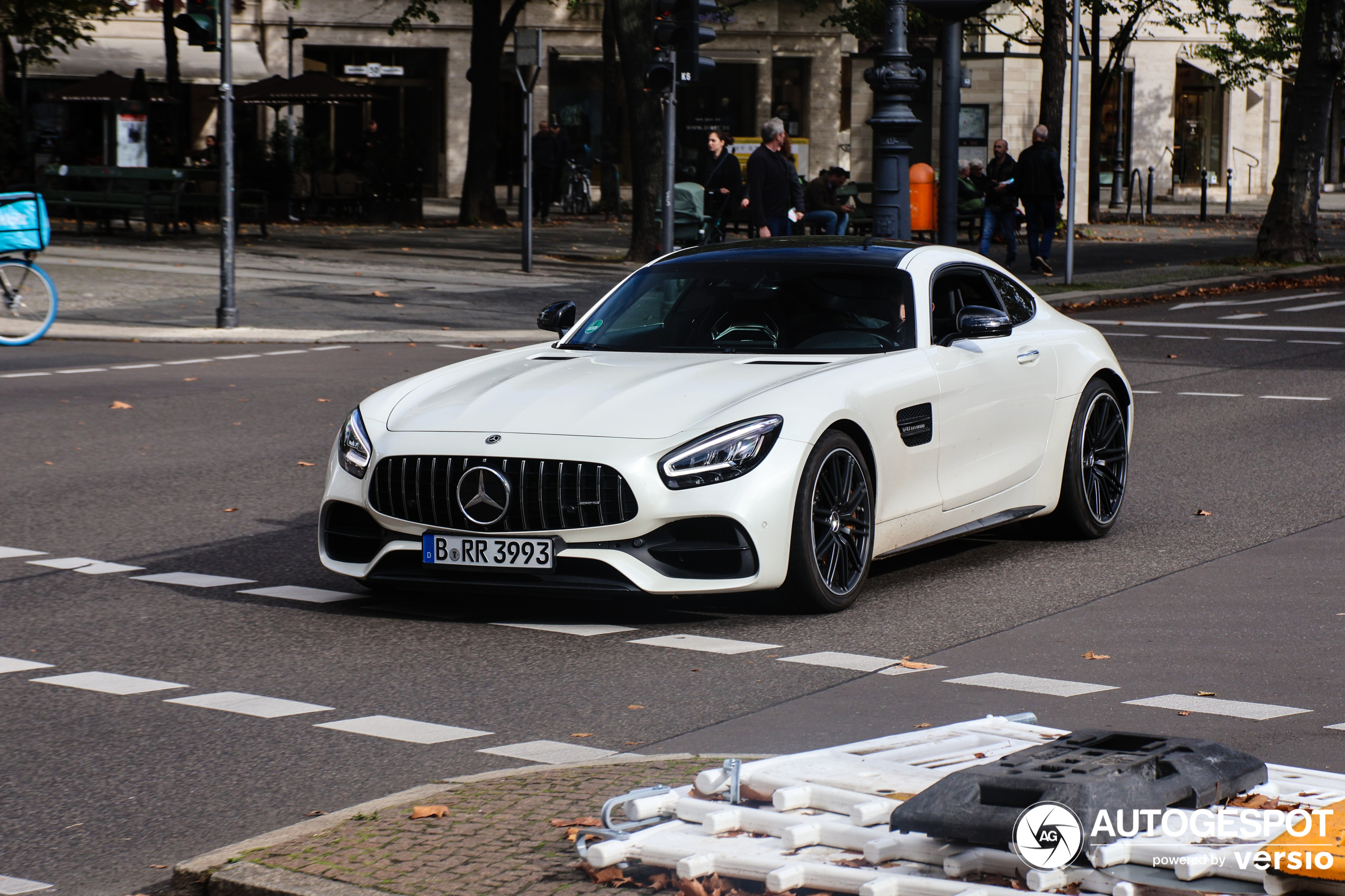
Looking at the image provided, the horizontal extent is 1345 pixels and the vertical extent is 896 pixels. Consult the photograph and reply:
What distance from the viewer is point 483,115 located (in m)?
36.3

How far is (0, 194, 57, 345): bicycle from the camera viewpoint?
57.3 feet

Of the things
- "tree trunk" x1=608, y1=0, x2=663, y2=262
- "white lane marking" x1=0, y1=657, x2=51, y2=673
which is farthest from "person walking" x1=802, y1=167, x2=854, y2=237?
"white lane marking" x1=0, y1=657, x2=51, y2=673

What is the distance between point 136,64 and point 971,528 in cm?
4364

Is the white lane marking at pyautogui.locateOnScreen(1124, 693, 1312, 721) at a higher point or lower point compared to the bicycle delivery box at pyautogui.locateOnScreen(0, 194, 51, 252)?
lower

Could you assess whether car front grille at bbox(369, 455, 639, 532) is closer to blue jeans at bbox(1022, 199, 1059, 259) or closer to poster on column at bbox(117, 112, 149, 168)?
blue jeans at bbox(1022, 199, 1059, 259)

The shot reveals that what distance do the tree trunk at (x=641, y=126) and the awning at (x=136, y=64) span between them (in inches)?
904

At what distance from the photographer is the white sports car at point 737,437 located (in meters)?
6.82

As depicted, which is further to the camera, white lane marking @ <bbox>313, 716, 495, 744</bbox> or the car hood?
the car hood

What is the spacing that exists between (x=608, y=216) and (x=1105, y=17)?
22495mm

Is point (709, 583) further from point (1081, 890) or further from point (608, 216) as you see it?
point (608, 216)

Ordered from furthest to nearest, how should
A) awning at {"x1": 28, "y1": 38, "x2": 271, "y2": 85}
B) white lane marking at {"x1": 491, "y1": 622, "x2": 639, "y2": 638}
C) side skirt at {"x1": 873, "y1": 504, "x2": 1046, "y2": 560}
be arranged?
awning at {"x1": 28, "y1": 38, "x2": 271, "y2": 85}, side skirt at {"x1": 873, "y1": 504, "x2": 1046, "y2": 560}, white lane marking at {"x1": 491, "y1": 622, "x2": 639, "y2": 638}

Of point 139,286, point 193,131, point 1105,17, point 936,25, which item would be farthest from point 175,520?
point 1105,17

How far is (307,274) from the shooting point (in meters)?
24.9

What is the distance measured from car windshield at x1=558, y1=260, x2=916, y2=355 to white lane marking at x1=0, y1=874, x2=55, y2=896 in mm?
4230
